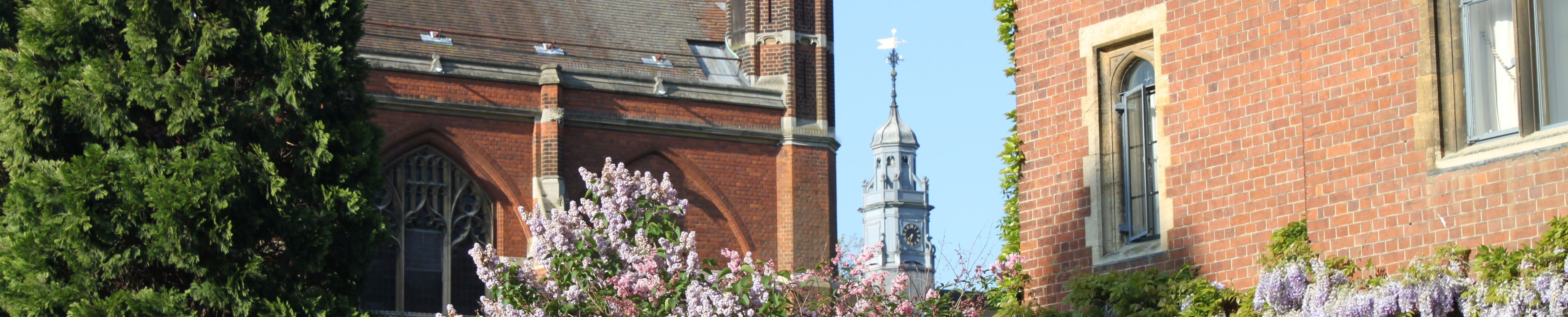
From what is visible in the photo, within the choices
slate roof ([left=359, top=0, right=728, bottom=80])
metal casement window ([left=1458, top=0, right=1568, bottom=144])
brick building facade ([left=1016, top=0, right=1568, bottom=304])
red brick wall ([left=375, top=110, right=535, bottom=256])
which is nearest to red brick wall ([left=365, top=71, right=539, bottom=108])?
red brick wall ([left=375, top=110, right=535, bottom=256])

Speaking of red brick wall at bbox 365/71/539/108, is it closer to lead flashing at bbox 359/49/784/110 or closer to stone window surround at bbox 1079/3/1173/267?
lead flashing at bbox 359/49/784/110

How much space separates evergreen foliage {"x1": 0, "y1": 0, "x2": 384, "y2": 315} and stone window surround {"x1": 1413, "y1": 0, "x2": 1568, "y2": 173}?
724 cm

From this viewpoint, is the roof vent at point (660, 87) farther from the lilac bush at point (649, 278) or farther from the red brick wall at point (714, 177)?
the lilac bush at point (649, 278)

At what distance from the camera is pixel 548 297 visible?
11.7 meters

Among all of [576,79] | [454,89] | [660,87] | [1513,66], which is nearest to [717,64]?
[660,87]

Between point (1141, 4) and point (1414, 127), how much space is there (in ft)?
6.99

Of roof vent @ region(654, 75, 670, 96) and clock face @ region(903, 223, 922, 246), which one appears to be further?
clock face @ region(903, 223, 922, 246)

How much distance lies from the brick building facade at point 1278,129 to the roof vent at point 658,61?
19.8 m

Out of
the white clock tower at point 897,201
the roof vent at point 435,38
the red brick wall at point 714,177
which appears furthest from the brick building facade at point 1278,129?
the white clock tower at point 897,201

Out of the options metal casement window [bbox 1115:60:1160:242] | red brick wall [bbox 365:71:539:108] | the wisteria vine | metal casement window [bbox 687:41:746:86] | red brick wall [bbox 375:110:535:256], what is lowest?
the wisteria vine

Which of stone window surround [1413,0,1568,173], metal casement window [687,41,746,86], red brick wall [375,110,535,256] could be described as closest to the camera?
stone window surround [1413,0,1568,173]

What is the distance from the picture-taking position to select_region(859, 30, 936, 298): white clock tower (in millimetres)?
65375

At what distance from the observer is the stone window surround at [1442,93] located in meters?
8.35

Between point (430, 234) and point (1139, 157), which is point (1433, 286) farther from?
point (430, 234)
